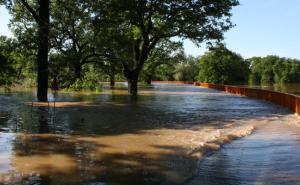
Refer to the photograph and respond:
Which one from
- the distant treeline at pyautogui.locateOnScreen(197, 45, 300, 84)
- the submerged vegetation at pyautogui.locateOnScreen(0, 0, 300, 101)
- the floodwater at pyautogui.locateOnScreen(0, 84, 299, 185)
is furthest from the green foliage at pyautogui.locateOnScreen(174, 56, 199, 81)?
the floodwater at pyautogui.locateOnScreen(0, 84, 299, 185)

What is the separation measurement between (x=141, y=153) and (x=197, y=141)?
9.07 ft

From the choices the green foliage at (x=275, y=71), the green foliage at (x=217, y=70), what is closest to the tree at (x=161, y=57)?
the green foliage at (x=217, y=70)

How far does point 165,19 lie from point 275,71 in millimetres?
131433

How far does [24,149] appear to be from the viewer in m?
12.0

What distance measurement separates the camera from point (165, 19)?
44.1 metres

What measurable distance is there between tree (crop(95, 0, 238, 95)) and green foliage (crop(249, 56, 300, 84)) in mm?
121700

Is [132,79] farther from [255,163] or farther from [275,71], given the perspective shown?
[275,71]

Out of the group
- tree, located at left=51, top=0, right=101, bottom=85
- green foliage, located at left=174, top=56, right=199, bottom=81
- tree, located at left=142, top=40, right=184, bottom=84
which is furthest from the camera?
green foliage, located at left=174, top=56, right=199, bottom=81

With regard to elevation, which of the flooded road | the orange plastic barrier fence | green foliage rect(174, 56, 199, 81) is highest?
green foliage rect(174, 56, 199, 81)

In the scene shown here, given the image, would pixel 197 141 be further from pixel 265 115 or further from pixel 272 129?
pixel 265 115

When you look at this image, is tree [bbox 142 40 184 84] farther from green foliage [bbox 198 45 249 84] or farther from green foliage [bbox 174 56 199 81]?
green foliage [bbox 174 56 199 81]

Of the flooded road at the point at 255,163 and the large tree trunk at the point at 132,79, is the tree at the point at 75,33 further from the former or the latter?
the flooded road at the point at 255,163

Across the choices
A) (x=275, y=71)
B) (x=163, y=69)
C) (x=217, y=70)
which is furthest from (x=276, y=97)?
(x=275, y=71)

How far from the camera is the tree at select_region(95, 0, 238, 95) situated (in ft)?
139
